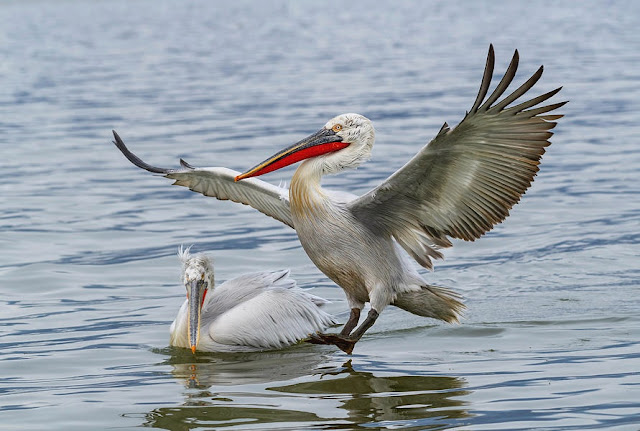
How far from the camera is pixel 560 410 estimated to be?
16.8 ft

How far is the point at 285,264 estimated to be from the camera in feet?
29.2

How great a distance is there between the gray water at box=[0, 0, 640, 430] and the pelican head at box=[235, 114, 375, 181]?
109 cm

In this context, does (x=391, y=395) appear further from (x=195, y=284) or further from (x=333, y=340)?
(x=195, y=284)

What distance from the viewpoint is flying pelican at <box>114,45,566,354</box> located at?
5660 millimetres

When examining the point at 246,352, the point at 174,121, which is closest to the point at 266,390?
the point at 246,352

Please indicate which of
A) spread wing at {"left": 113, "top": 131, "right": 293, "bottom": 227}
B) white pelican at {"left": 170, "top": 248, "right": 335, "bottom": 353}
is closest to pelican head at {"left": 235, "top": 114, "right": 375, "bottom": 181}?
spread wing at {"left": 113, "top": 131, "right": 293, "bottom": 227}

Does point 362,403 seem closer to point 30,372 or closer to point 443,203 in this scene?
point 443,203

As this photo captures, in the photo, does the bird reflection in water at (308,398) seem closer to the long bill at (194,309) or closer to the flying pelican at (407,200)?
the long bill at (194,309)

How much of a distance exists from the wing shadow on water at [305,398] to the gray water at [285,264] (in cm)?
2

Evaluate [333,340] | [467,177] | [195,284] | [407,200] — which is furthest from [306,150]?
[195,284]

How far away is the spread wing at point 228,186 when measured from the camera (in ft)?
22.5

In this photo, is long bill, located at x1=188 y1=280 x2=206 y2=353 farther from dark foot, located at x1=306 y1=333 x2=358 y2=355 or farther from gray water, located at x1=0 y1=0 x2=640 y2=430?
dark foot, located at x1=306 y1=333 x2=358 y2=355

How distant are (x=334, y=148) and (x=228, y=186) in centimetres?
107

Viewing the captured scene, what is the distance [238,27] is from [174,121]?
79.7 ft
